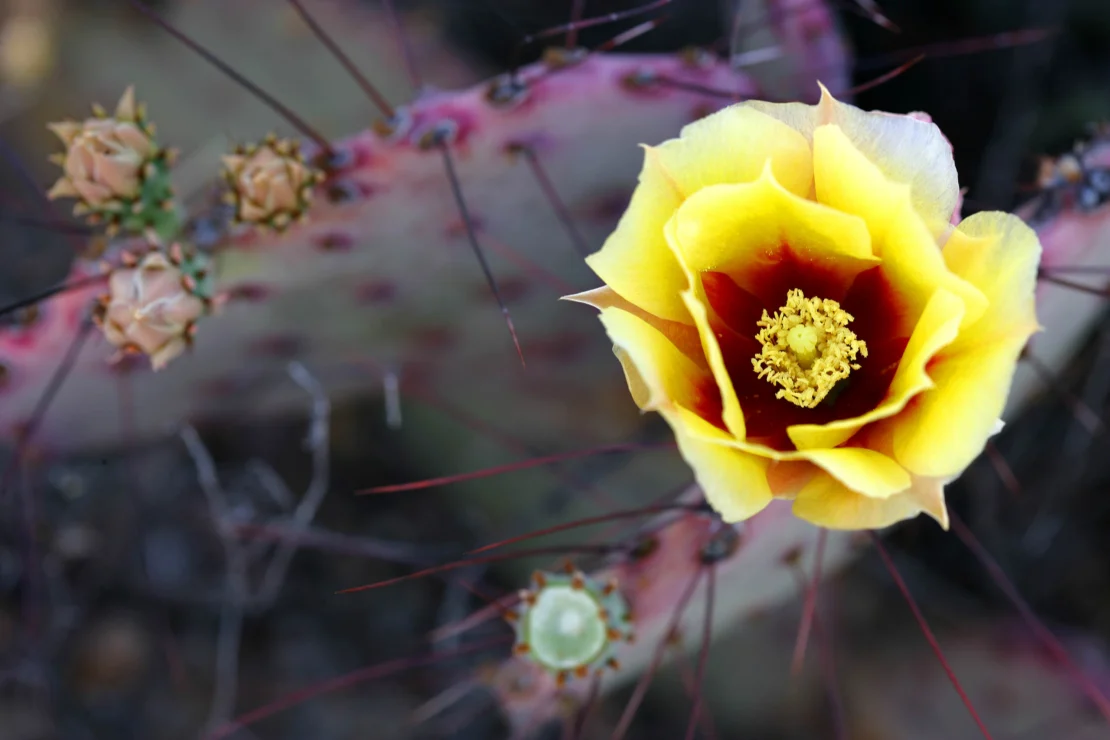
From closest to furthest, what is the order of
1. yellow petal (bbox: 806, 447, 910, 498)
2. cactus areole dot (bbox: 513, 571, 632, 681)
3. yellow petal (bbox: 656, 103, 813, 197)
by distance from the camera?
yellow petal (bbox: 806, 447, 910, 498) < yellow petal (bbox: 656, 103, 813, 197) < cactus areole dot (bbox: 513, 571, 632, 681)

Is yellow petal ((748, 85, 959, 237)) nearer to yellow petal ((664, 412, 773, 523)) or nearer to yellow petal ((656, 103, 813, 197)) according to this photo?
yellow petal ((656, 103, 813, 197))

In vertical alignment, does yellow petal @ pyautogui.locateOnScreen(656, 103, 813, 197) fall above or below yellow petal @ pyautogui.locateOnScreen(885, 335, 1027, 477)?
above

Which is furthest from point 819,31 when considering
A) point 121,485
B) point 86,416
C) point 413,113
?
point 121,485

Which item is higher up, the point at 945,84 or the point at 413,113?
the point at 413,113

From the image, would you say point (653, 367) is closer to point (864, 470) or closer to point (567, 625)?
point (864, 470)

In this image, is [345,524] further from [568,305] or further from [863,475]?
[863,475]

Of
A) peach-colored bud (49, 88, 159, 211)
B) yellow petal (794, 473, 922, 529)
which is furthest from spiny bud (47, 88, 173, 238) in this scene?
yellow petal (794, 473, 922, 529)

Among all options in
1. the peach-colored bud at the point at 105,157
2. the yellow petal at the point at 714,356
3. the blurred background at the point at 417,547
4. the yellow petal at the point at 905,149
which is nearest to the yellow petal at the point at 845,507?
the yellow petal at the point at 714,356

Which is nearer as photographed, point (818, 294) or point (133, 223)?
point (818, 294)
